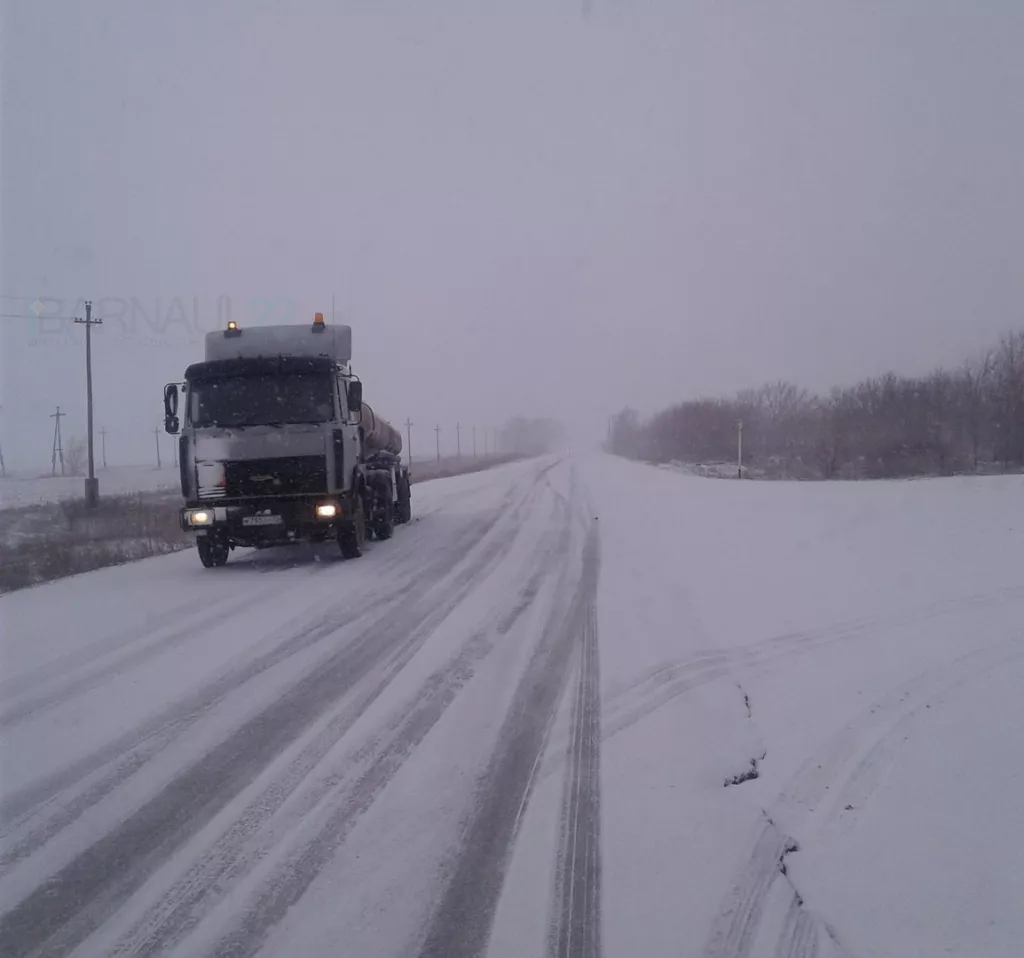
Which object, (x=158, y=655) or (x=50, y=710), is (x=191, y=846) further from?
(x=158, y=655)

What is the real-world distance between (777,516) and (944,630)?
929 centimetres

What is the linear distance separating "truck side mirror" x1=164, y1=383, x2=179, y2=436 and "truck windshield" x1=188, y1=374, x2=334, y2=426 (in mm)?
214

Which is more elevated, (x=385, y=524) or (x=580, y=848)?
(x=385, y=524)

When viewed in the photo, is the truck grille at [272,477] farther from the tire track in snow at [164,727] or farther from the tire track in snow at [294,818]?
the tire track in snow at [294,818]

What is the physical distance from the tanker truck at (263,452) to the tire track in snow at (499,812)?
5338 millimetres

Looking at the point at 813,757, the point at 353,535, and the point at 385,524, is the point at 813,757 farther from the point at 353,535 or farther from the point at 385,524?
the point at 385,524

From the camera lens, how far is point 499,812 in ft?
12.3

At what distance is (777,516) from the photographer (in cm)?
1598

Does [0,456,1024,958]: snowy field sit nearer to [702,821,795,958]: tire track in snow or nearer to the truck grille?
[702,821,795,958]: tire track in snow

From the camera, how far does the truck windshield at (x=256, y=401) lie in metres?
10.9

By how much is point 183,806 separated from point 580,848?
2106mm

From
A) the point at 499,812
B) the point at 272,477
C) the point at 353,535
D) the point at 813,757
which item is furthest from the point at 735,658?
the point at 272,477

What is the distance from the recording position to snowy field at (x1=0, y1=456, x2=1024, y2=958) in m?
2.91

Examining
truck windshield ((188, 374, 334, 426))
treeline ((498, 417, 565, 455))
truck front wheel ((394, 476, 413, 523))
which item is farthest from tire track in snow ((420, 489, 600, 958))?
treeline ((498, 417, 565, 455))
